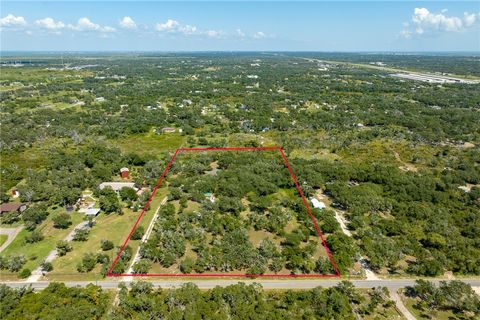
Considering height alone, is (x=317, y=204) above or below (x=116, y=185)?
below

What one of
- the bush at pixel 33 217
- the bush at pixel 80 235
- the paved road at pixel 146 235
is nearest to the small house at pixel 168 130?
the paved road at pixel 146 235

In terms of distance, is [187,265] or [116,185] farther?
[116,185]

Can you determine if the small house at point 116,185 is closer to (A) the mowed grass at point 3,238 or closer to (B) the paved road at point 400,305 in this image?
(A) the mowed grass at point 3,238

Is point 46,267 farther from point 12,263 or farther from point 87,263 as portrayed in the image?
point 87,263

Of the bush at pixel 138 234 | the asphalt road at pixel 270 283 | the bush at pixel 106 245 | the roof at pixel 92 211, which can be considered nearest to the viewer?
the asphalt road at pixel 270 283

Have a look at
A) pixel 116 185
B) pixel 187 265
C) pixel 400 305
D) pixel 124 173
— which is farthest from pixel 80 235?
pixel 400 305

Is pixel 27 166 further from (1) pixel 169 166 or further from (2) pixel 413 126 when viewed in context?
(2) pixel 413 126

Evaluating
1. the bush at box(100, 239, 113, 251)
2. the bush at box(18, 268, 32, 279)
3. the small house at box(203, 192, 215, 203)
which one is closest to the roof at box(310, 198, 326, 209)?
the small house at box(203, 192, 215, 203)
